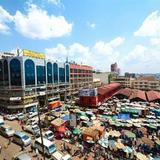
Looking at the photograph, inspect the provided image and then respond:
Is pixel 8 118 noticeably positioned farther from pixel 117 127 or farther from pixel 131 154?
pixel 131 154

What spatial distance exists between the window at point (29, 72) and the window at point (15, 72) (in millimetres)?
2239

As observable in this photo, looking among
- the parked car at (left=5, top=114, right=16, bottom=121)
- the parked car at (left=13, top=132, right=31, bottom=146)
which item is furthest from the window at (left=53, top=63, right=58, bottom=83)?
the parked car at (left=13, top=132, right=31, bottom=146)

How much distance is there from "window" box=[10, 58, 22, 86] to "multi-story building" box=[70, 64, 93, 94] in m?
32.3

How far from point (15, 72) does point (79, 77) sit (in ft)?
140

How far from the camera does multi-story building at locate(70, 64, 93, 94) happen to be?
287 ft

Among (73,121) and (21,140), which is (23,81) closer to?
(73,121)

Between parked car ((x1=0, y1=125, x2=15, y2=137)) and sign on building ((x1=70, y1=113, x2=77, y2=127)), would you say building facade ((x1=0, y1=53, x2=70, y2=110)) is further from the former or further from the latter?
sign on building ((x1=70, y1=113, x2=77, y2=127))

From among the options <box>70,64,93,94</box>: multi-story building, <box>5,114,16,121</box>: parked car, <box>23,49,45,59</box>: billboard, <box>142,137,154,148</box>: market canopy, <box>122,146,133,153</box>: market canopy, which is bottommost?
<box>142,137,154,148</box>: market canopy

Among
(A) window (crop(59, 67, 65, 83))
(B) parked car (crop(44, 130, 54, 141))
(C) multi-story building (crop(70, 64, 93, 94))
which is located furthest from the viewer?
(C) multi-story building (crop(70, 64, 93, 94))

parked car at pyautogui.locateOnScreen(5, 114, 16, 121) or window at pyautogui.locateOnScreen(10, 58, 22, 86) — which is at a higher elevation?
window at pyautogui.locateOnScreen(10, 58, 22, 86)

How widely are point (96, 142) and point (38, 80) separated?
35.0 m

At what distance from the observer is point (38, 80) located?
6372cm

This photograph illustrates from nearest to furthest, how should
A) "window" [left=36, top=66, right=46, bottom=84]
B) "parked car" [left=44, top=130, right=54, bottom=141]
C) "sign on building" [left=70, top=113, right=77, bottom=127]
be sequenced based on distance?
"parked car" [left=44, top=130, right=54, bottom=141]
"sign on building" [left=70, top=113, right=77, bottom=127]
"window" [left=36, top=66, right=46, bottom=84]

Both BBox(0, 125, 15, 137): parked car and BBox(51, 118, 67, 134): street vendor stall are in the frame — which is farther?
BBox(51, 118, 67, 134): street vendor stall
